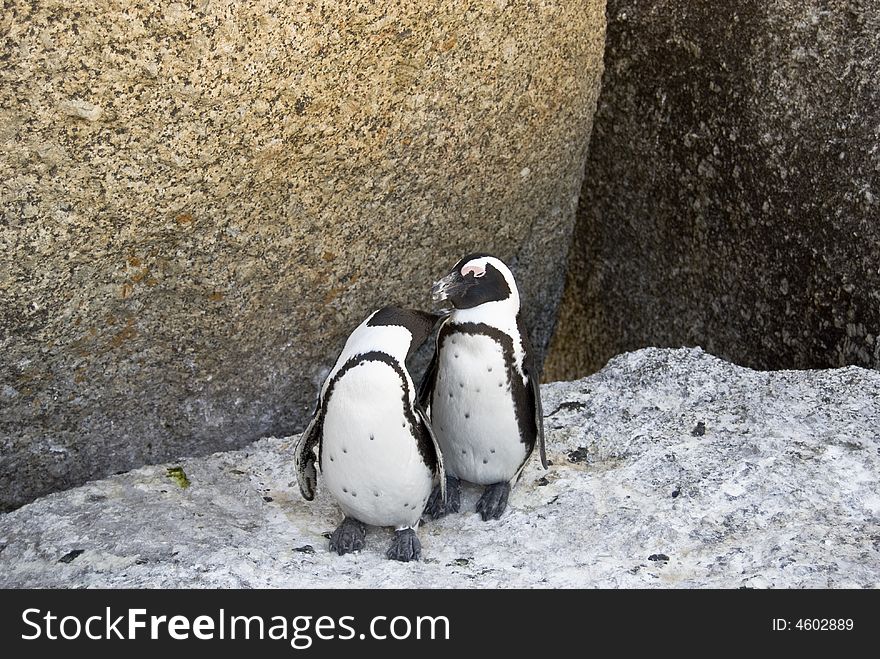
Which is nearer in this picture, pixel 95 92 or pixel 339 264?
pixel 95 92

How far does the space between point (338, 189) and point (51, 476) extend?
639mm

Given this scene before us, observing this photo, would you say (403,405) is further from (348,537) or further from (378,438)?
(348,537)

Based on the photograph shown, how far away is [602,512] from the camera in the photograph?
1707 mm

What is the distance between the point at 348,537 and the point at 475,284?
0.40 meters

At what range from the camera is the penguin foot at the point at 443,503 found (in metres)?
1.75

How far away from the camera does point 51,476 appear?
183cm

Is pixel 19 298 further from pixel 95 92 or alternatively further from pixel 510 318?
pixel 510 318

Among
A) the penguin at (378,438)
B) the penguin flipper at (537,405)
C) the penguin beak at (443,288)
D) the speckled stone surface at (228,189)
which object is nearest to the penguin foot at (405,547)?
the penguin at (378,438)

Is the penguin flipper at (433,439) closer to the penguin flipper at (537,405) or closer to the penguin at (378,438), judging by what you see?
the penguin at (378,438)

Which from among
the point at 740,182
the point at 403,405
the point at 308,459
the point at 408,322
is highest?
the point at 740,182

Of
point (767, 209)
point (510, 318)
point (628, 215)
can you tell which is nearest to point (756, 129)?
point (767, 209)

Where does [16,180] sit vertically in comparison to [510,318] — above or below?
above

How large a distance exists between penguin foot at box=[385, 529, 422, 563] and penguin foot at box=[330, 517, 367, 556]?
4cm

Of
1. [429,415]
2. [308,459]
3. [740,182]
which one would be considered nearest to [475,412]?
[429,415]
